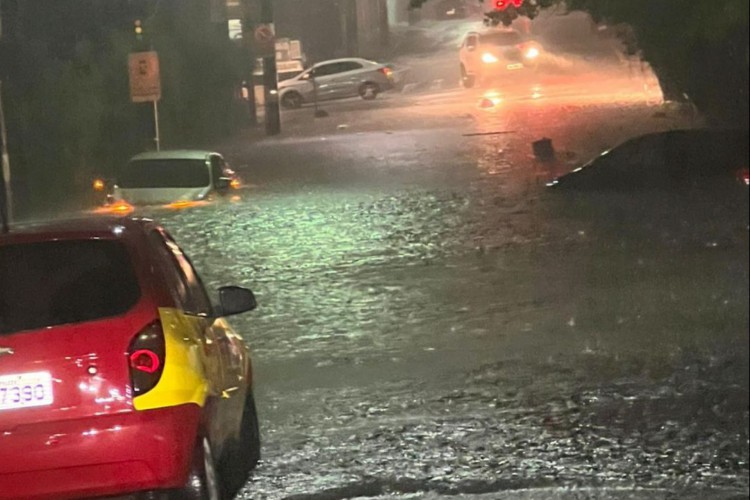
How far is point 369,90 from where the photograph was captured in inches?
1133

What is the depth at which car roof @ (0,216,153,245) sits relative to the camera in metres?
5.73

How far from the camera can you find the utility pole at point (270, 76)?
865 inches

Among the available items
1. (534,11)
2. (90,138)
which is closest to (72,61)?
(90,138)

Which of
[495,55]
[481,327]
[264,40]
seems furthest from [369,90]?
[481,327]

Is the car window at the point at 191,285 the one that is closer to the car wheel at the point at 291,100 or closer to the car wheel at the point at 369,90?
the car wheel at the point at 291,100

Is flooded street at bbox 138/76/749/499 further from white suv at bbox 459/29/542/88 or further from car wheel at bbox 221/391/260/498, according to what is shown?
white suv at bbox 459/29/542/88

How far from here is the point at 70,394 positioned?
5223 mm

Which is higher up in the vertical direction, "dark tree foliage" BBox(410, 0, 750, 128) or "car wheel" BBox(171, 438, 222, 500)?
A: "dark tree foliage" BBox(410, 0, 750, 128)

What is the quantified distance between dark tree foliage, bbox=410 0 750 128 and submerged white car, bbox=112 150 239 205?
5.25 meters

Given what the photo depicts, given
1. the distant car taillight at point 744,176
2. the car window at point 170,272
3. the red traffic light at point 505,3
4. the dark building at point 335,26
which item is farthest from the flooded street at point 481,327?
the red traffic light at point 505,3

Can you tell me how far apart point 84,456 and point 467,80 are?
25726 mm

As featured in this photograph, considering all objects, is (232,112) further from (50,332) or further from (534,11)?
(50,332)

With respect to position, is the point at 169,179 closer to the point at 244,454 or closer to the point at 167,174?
the point at 167,174

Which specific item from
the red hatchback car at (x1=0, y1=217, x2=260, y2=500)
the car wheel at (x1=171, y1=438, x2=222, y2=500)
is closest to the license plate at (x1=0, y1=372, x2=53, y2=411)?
the red hatchback car at (x1=0, y1=217, x2=260, y2=500)
